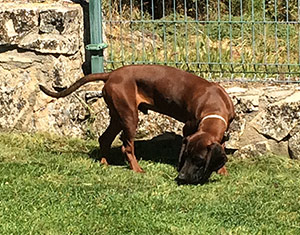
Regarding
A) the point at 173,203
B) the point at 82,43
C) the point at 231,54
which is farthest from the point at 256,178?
the point at 82,43

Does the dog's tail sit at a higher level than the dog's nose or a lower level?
higher

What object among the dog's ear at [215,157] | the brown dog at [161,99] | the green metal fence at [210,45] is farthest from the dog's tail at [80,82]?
the dog's ear at [215,157]

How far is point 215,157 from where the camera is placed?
648cm

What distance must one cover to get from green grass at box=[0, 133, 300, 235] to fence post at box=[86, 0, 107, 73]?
1.10 meters

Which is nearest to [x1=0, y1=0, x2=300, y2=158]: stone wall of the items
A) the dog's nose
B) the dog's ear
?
the dog's nose

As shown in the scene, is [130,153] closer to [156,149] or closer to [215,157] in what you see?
[156,149]

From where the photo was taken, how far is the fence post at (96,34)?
8.14 metres

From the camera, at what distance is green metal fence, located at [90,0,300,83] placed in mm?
7922

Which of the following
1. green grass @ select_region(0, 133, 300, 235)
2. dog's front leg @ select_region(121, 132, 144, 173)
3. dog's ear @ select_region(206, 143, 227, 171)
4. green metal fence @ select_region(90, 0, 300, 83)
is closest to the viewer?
green grass @ select_region(0, 133, 300, 235)

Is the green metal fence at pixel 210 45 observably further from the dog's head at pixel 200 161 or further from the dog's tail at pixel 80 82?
the dog's head at pixel 200 161

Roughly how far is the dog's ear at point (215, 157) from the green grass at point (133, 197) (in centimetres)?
18

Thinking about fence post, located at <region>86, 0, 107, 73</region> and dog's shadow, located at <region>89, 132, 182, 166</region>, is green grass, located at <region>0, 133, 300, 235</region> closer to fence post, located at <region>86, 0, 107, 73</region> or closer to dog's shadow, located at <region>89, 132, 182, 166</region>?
dog's shadow, located at <region>89, 132, 182, 166</region>

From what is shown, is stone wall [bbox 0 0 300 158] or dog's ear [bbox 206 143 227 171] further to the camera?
stone wall [bbox 0 0 300 158]

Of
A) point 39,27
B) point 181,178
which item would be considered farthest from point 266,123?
point 39,27
